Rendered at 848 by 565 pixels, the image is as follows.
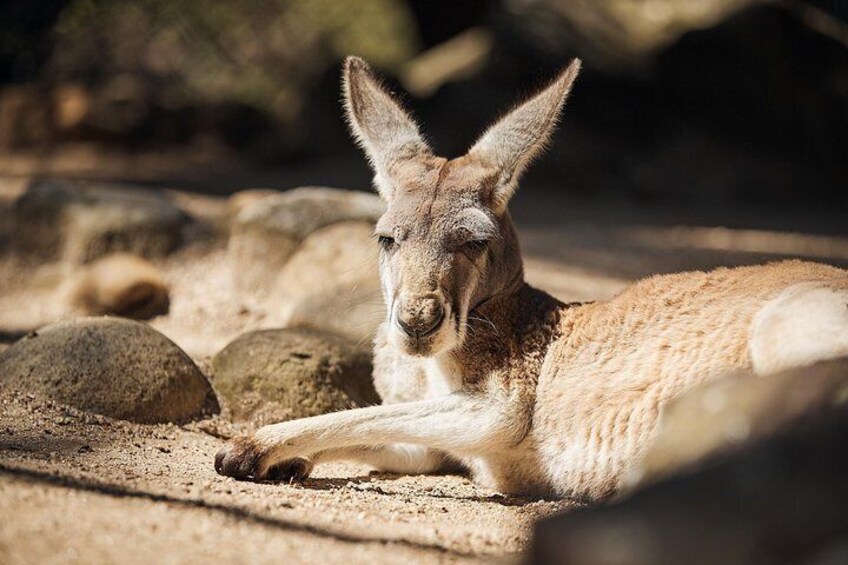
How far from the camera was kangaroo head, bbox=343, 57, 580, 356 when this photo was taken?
4137 mm

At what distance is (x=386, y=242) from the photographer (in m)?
4.43

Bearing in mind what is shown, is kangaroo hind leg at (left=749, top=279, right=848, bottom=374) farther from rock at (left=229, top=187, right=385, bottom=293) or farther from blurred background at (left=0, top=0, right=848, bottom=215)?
blurred background at (left=0, top=0, right=848, bottom=215)

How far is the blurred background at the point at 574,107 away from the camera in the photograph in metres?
11.8

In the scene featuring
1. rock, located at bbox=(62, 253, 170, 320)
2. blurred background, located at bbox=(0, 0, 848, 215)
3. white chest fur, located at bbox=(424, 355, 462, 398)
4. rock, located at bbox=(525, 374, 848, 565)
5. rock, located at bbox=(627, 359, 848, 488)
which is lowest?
rock, located at bbox=(525, 374, 848, 565)

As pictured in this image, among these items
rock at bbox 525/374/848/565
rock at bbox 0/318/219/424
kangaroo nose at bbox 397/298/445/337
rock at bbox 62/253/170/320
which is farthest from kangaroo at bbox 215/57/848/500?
rock at bbox 62/253/170/320

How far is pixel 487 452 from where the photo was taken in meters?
4.34

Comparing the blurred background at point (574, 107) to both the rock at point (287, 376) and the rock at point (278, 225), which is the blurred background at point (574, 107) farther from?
the rock at point (287, 376)

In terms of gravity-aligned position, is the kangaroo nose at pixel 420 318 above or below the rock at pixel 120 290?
below

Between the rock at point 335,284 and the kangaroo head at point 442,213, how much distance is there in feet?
2.93

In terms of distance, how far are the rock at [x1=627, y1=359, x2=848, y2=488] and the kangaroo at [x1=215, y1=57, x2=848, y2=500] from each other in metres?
1.17

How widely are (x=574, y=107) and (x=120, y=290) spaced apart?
7.33 m

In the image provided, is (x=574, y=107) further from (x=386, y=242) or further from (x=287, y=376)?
(x=386, y=242)

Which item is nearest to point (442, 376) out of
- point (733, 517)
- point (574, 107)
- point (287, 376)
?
point (287, 376)

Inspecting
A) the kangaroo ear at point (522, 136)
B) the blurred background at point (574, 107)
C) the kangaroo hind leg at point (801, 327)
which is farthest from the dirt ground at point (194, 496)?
the blurred background at point (574, 107)
